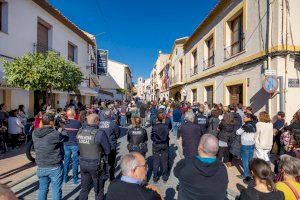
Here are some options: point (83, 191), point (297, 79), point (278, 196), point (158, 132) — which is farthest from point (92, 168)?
point (297, 79)

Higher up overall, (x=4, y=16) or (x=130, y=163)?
(x=4, y=16)

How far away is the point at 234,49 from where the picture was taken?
12.8 m

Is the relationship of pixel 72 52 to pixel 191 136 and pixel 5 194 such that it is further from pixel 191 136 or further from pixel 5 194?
pixel 5 194

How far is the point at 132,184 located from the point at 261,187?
1399 millimetres

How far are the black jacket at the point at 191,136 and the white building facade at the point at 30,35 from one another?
7468 millimetres

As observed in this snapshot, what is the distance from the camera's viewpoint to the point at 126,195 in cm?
228

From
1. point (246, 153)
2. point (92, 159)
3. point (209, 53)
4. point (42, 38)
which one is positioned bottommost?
point (246, 153)

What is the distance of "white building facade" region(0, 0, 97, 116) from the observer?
1097 centimetres

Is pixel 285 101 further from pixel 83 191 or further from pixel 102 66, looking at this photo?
pixel 102 66

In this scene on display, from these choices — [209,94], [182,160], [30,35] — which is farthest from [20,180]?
[209,94]

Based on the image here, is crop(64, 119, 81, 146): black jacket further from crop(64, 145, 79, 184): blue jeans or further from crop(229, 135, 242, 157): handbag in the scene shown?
crop(229, 135, 242, 157): handbag

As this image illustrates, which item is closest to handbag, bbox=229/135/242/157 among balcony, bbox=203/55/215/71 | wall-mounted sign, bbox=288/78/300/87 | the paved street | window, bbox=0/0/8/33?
the paved street

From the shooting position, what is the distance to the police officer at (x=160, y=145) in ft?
20.7

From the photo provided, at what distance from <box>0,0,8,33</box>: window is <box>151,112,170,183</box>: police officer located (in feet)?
28.2
